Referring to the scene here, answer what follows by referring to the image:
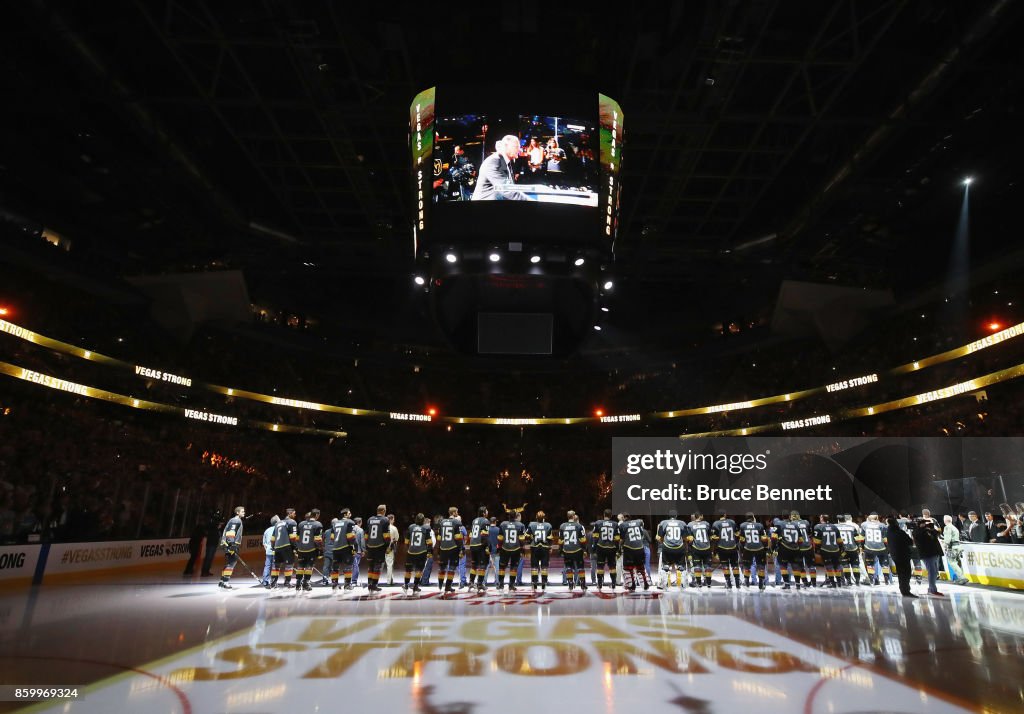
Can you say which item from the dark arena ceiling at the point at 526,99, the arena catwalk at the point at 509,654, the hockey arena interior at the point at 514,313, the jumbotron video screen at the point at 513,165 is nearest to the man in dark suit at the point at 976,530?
the hockey arena interior at the point at 514,313

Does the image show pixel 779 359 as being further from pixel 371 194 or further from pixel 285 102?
pixel 285 102

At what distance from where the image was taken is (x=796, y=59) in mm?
11734

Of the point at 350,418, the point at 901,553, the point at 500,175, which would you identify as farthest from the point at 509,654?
the point at 350,418

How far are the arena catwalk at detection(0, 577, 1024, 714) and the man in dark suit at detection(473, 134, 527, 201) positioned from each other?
7.14 meters

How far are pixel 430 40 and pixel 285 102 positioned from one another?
137 inches

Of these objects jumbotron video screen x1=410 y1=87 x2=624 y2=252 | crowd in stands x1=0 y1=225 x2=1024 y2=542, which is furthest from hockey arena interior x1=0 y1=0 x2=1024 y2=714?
crowd in stands x1=0 y1=225 x2=1024 y2=542

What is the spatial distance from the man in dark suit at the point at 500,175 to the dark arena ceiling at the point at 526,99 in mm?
1243

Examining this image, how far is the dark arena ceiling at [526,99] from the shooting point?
38.3 ft

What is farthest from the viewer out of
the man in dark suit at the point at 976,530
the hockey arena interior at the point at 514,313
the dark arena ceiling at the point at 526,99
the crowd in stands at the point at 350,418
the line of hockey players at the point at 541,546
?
the crowd in stands at the point at 350,418

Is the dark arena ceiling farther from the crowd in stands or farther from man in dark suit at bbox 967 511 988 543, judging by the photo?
man in dark suit at bbox 967 511 988 543

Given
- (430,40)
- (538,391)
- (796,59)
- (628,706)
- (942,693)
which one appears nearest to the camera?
(628,706)

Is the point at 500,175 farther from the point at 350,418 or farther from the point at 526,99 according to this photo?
the point at 350,418

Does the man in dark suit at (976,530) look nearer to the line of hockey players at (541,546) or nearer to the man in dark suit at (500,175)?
the line of hockey players at (541,546)

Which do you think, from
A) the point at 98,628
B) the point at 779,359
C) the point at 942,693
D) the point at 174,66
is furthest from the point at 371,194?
the point at 779,359
